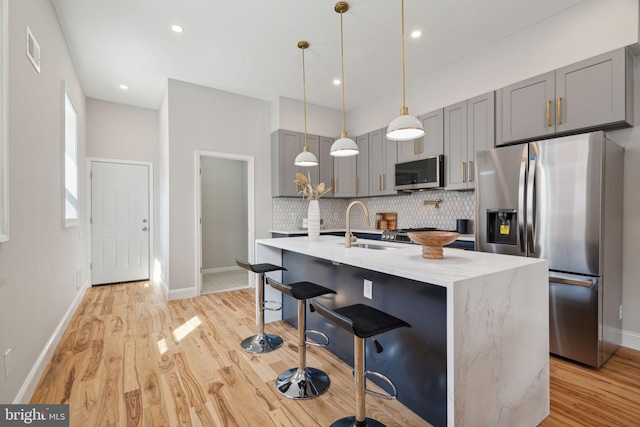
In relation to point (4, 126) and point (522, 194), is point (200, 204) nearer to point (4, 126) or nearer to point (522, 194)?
point (4, 126)

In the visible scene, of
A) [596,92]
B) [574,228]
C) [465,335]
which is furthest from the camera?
[596,92]

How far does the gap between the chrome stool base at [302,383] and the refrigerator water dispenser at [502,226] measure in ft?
6.62

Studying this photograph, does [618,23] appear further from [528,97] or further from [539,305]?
[539,305]

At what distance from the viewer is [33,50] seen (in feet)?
6.97

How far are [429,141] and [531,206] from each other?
1.61 m

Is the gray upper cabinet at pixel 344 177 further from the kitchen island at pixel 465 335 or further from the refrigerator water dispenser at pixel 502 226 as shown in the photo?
the kitchen island at pixel 465 335

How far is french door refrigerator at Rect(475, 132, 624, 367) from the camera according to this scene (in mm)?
2281

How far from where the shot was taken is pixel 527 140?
9.78ft

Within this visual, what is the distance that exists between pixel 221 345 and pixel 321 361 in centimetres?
95

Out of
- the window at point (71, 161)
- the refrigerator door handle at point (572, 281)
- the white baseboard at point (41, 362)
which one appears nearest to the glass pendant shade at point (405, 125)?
the refrigerator door handle at point (572, 281)

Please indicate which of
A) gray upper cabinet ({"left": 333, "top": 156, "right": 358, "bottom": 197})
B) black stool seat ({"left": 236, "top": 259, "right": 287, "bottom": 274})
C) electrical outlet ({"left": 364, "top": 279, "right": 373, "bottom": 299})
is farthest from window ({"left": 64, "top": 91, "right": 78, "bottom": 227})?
gray upper cabinet ({"left": 333, "top": 156, "right": 358, "bottom": 197})

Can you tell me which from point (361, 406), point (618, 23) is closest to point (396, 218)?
point (618, 23)

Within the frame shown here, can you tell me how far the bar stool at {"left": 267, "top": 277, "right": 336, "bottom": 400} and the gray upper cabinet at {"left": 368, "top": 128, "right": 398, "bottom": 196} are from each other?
2761 mm

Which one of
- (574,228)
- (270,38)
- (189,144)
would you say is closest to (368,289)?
(574,228)
